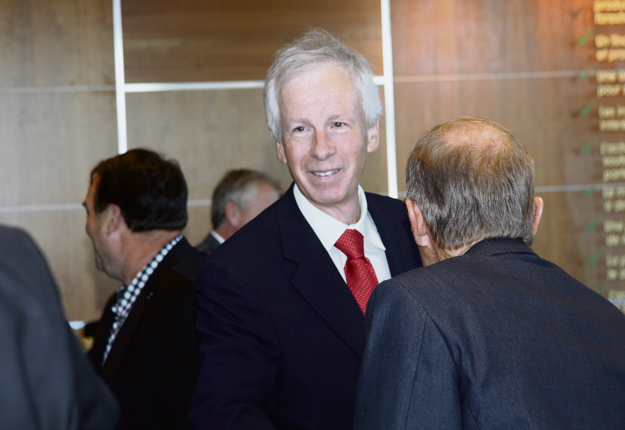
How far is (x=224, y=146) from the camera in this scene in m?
4.11

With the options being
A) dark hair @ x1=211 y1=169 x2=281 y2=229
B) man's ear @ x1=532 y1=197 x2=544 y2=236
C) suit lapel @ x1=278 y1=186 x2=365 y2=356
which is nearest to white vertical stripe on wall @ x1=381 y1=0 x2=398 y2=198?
dark hair @ x1=211 y1=169 x2=281 y2=229

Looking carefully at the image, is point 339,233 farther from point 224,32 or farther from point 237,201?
point 224,32

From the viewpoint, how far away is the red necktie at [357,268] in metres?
1.65

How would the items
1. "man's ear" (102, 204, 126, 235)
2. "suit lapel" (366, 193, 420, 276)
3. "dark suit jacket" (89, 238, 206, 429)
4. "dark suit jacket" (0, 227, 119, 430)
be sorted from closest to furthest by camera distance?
"dark suit jacket" (0, 227, 119, 430)
"suit lapel" (366, 193, 420, 276)
"dark suit jacket" (89, 238, 206, 429)
"man's ear" (102, 204, 126, 235)

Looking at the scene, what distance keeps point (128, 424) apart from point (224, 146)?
2398 mm

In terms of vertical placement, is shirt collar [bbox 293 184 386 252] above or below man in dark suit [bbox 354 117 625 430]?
above

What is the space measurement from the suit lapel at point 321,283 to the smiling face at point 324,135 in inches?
4.8

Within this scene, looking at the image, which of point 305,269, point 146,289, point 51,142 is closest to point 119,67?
point 51,142

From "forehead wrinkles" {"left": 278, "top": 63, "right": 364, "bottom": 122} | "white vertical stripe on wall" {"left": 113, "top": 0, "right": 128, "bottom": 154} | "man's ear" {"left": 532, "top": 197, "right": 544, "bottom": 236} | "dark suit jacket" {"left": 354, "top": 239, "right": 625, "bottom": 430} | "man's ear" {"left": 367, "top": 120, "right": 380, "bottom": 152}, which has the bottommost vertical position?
"dark suit jacket" {"left": 354, "top": 239, "right": 625, "bottom": 430}

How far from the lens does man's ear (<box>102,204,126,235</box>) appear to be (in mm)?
2400

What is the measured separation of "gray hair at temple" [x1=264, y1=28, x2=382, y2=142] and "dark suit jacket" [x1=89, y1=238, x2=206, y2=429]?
2.08ft

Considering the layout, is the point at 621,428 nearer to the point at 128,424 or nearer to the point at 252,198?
the point at 128,424

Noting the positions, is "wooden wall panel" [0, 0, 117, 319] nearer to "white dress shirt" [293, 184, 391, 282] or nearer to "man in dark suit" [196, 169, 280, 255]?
"man in dark suit" [196, 169, 280, 255]

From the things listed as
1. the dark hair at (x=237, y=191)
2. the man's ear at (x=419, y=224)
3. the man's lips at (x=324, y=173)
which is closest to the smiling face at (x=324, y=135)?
the man's lips at (x=324, y=173)
